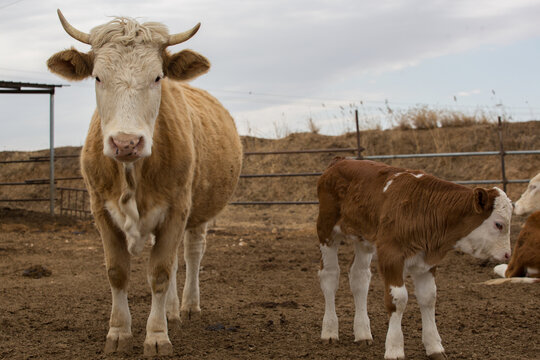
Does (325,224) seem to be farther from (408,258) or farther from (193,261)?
(193,261)

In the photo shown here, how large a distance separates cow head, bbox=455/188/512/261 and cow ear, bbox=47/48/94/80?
2.88 metres

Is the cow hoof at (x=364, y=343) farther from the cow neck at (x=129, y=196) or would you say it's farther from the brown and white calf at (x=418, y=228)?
the cow neck at (x=129, y=196)

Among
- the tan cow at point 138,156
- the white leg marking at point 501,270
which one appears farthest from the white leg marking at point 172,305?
the white leg marking at point 501,270

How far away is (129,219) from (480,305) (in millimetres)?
3737

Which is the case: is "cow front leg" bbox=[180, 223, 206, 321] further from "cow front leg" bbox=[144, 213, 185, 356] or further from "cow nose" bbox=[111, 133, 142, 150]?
"cow nose" bbox=[111, 133, 142, 150]

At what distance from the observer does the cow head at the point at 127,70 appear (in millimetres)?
3842

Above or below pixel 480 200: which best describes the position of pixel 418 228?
below

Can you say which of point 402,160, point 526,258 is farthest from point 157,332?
point 402,160

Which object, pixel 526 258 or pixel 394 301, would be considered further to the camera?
pixel 526 258

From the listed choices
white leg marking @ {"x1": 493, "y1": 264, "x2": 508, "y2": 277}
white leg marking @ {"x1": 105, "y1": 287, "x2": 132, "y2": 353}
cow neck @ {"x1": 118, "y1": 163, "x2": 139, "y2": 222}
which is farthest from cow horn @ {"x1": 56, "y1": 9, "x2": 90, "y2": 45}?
white leg marking @ {"x1": 493, "y1": 264, "x2": 508, "y2": 277}

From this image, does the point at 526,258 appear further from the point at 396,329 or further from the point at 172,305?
the point at 172,305

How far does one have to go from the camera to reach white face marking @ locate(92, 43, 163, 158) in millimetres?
3914

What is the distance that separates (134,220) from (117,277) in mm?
530

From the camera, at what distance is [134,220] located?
14.4 ft
